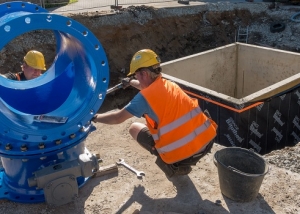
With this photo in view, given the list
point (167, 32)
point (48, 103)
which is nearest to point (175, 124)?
point (48, 103)

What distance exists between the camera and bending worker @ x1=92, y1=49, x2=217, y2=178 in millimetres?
3113

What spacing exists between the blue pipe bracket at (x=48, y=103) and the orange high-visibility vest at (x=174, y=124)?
0.46 m

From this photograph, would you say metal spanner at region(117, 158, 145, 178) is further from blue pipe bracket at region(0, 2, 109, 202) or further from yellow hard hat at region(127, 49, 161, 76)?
yellow hard hat at region(127, 49, 161, 76)

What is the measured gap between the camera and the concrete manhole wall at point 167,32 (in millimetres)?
8062

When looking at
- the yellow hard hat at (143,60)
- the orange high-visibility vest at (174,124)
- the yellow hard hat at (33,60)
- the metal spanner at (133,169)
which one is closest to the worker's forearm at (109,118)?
the orange high-visibility vest at (174,124)

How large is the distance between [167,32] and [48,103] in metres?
6.56

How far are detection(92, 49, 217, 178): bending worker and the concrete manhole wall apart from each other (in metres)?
5.09

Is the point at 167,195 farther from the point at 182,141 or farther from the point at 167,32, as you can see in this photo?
the point at 167,32

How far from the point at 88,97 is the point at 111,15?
6.09m

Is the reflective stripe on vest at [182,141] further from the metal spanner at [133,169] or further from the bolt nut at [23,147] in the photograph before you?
the bolt nut at [23,147]

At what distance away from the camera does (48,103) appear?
340cm

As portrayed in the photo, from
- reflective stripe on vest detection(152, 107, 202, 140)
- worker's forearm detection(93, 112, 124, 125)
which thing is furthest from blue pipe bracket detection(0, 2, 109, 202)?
reflective stripe on vest detection(152, 107, 202, 140)

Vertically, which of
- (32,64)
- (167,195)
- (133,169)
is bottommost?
(167,195)

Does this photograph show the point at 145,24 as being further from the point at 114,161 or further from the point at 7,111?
the point at 7,111
